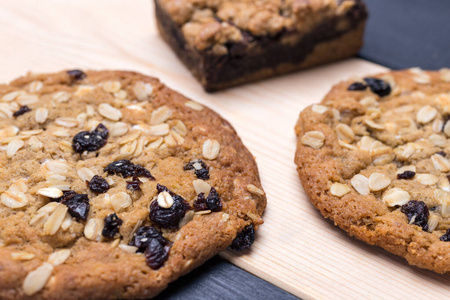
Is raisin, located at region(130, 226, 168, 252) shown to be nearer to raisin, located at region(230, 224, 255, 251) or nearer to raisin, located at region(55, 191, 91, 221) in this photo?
raisin, located at region(55, 191, 91, 221)

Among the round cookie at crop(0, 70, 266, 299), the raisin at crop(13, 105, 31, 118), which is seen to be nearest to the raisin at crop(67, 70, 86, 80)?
the round cookie at crop(0, 70, 266, 299)

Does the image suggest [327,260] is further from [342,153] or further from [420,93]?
[420,93]

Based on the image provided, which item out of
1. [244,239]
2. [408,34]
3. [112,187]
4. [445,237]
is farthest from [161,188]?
[408,34]

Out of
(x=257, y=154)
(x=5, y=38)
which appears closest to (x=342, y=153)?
(x=257, y=154)

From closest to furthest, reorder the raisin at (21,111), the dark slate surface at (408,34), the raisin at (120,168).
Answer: the raisin at (120,168)
the raisin at (21,111)
the dark slate surface at (408,34)

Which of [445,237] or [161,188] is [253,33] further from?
[445,237]

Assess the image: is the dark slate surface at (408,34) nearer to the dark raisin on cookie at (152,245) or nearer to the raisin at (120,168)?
the raisin at (120,168)

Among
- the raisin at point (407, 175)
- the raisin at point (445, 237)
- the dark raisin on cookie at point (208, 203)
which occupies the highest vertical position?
the raisin at point (407, 175)

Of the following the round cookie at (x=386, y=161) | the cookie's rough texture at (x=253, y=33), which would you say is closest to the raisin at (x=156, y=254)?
the round cookie at (x=386, y=161)
